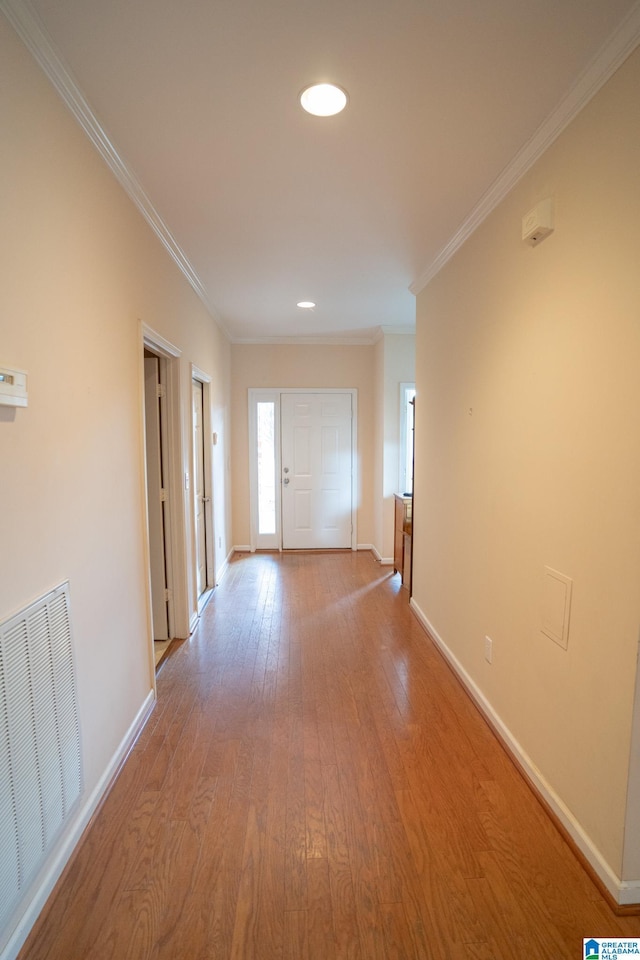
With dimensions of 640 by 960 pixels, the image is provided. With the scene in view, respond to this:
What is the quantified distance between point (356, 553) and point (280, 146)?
178 inches

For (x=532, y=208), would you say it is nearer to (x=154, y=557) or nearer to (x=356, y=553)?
(x=154, y=557)

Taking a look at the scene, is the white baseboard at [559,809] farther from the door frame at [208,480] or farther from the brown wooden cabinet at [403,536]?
the door frame at [208,480]

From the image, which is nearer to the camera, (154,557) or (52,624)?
(52,624)

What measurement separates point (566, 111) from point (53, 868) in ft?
9.91

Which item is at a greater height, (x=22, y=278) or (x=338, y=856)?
(x=22, y=278)

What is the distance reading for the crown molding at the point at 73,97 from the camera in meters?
1.23

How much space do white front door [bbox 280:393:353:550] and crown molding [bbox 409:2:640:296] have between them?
3.23 metres

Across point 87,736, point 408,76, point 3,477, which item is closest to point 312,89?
point 408,76

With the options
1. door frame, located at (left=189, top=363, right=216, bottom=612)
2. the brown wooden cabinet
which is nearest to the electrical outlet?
the brown wooden cabinet

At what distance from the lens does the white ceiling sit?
128 centimetres

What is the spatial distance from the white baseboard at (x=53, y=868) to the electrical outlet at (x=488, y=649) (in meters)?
1.78

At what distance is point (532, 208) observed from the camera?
71.6 inches

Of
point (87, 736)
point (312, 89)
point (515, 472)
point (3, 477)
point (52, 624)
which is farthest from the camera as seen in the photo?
point (515, 472)

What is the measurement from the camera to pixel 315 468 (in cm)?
570
